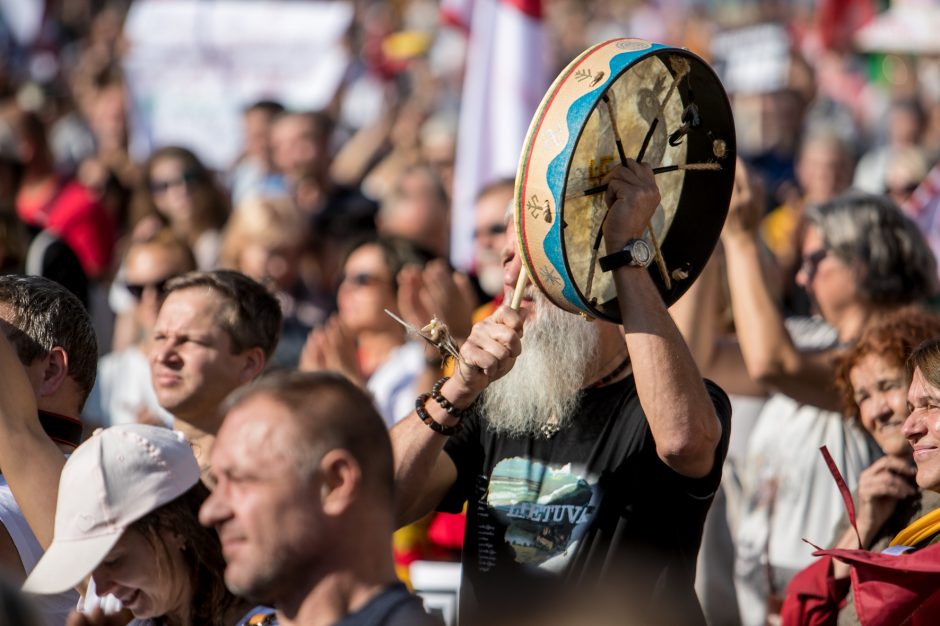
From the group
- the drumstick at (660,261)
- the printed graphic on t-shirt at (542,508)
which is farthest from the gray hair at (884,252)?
the printed graphic on t-shirt at (542,508)

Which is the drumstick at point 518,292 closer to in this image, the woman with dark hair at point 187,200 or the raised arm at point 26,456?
the raised arm at point 26,456

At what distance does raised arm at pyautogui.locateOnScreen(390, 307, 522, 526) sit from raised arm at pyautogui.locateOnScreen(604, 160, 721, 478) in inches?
11.3

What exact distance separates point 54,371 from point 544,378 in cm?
133

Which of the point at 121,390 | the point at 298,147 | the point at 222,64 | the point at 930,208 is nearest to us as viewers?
the point at 121,390

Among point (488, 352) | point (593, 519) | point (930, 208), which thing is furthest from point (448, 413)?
point (930, 208)

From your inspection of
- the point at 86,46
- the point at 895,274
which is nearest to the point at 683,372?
the point at 895,274

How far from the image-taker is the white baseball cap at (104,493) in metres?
3.27

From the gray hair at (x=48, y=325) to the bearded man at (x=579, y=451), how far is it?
98 cm

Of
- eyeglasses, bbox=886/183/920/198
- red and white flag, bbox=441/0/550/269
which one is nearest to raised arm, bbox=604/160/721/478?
red and white flag, bbox=441/0/550/269

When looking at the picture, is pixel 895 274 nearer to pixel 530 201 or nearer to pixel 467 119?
pixel 530 201

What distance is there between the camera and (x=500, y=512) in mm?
3834

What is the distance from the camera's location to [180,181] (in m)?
8.96

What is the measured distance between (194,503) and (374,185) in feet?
23.7

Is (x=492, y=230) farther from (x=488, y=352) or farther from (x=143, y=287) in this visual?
(x=488, y=352)
